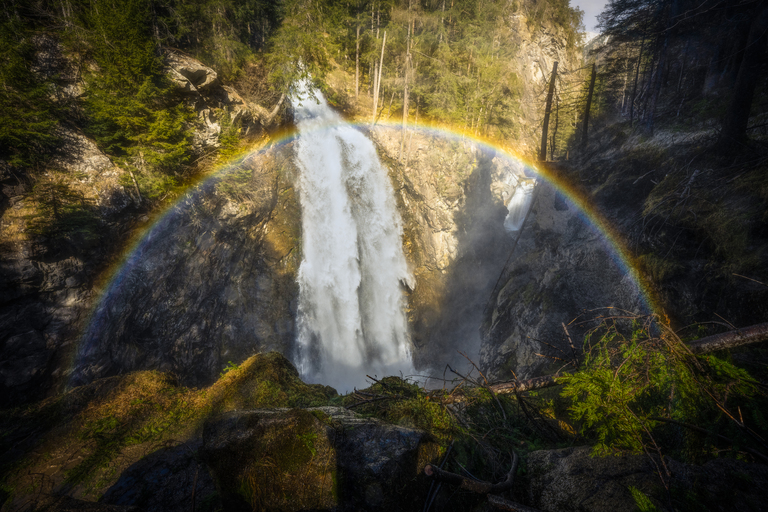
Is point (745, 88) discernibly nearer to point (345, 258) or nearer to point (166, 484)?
point (166, 484)

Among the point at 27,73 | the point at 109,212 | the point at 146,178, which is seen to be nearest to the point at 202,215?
the point at 146,178

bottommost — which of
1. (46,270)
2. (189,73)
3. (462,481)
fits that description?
(46,270)

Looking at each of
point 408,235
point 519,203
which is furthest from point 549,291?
point 519,203

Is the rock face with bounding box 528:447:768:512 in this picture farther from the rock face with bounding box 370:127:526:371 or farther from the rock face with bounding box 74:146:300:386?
the rock face with bounding box 370:127:526:371

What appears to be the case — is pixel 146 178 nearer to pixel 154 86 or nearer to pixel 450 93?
pixel 154 86

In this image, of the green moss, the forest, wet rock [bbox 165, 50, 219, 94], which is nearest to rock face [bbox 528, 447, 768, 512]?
the forest
